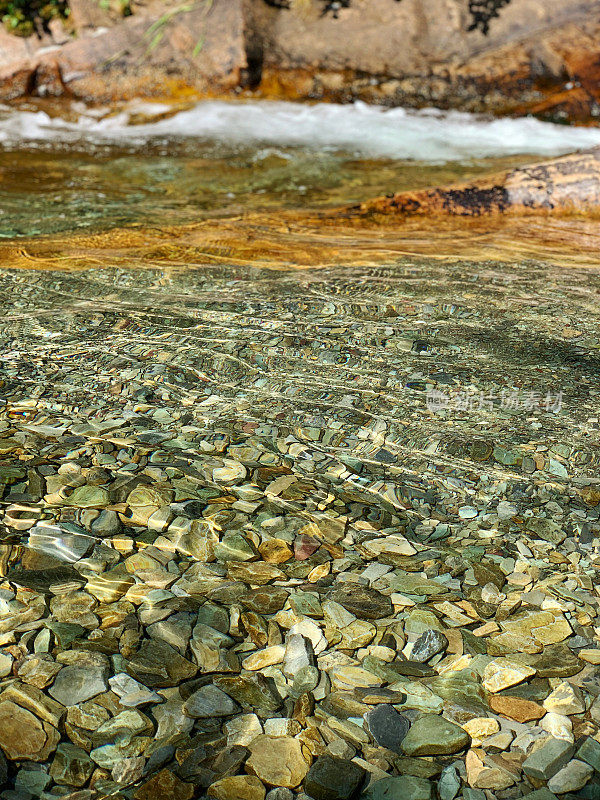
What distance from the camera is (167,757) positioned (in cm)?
129

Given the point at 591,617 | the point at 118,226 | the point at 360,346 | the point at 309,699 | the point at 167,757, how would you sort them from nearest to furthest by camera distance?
the point at 167,757
the point at 309,699
the point at 591,617
the point at 360,346
the point at 118,226

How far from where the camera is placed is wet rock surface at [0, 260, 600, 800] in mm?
1315

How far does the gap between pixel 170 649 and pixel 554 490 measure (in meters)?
1.14

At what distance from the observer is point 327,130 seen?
25.2ft

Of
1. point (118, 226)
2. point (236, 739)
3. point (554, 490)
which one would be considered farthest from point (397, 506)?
point (118, 226)

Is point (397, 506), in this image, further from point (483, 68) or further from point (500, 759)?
point (483, 68)

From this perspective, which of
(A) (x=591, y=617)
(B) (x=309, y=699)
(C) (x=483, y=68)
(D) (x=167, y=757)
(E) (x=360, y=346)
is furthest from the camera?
(C) (x=483, y=68)

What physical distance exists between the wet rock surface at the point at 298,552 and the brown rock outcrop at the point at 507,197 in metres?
1.68

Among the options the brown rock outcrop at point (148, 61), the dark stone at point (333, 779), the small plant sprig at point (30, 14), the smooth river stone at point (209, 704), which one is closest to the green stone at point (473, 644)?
the dark stone at point (333, 779)

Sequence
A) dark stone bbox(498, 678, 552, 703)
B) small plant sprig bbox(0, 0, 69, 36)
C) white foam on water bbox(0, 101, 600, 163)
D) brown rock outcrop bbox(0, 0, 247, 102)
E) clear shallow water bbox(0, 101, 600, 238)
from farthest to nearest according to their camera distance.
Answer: small plant sprig bbox(0, 0, 69, 36), brown rock outcrop bbox(0, 0, 247, 102), white foam on water bbox(0, 101, 600, 163), clear shallow water bbox(0, 101, 600, 238), dark stone bbox(498, 678, 552, 703)

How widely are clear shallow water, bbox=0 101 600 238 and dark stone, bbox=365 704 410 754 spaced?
3.37 meters

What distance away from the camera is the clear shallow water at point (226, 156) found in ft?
15.5

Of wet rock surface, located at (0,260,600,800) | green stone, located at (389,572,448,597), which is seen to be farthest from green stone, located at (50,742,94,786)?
green stone, located at (389,572,448,597)

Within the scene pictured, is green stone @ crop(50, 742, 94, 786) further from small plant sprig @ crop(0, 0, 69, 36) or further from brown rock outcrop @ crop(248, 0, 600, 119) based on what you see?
small plant sprig @ crop(0, 0, 69, 36)
